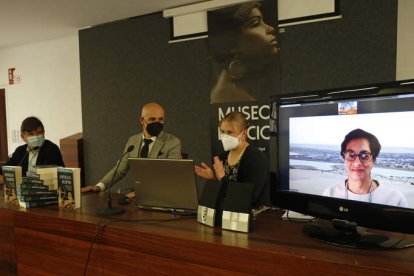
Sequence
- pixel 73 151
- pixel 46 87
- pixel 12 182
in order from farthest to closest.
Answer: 1. pixel 46 87
2. pixel 73 151
3. pixel 12 182

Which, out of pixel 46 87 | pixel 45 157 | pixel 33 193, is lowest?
pixel 33 193

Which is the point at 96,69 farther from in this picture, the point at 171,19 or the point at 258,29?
the point at 258,29

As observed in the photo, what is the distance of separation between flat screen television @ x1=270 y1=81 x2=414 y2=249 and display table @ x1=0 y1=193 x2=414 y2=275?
0.11 metres

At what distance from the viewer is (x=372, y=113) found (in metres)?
1.15

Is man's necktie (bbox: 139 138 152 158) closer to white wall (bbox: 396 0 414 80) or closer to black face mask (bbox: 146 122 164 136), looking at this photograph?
black face mask (bbox: 146 122 164 136)

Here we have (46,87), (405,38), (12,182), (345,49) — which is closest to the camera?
(12,182)

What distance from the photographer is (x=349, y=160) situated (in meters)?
1.20

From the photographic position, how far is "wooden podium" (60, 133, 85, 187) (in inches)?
182

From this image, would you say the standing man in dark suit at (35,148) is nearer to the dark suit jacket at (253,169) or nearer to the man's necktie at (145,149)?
the man's necktie at (145,149)

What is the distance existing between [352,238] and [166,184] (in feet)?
2.78

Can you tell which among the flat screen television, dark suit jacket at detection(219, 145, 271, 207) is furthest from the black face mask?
the flat screen television

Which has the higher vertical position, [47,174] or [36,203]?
[47,174]

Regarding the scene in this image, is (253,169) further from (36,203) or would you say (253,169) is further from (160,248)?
(36,203)

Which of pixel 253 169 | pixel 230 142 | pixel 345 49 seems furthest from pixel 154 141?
pixel 345 49
